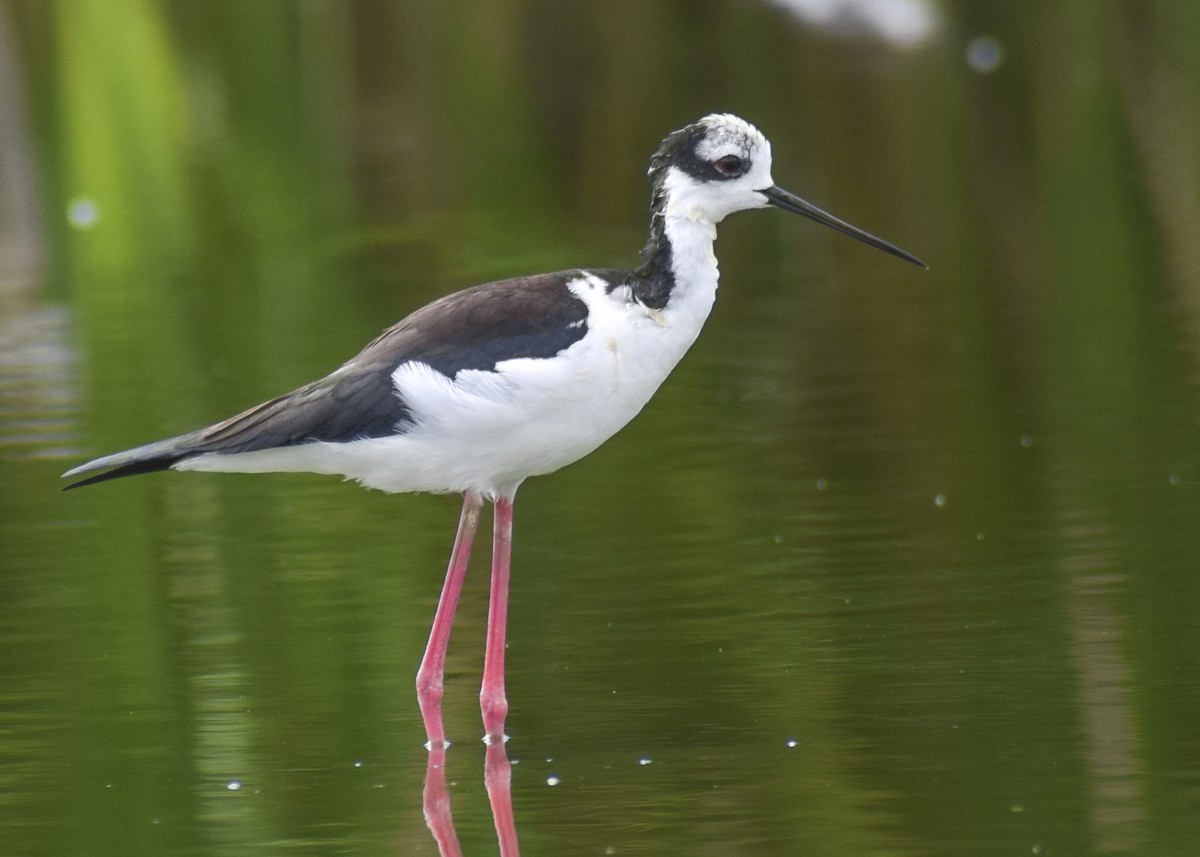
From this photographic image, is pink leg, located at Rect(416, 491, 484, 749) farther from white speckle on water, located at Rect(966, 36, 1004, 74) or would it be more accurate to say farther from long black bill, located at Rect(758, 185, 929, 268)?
white speckle on water, located at Rect(966, 36, 1004, 74)

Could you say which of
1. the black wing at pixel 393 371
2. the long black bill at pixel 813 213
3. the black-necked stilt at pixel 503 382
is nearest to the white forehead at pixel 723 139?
the black-necked stilt at pixel 503 382

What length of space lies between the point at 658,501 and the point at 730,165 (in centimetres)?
254

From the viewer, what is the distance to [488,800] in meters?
5.86

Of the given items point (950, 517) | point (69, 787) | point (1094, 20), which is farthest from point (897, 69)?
point (69, 787)

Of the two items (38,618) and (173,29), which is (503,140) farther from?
(38,618)

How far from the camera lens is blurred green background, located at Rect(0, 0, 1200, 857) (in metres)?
5.83

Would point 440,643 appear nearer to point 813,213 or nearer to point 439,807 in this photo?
point 439,807

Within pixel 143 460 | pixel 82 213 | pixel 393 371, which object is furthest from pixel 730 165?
pixel 82 213

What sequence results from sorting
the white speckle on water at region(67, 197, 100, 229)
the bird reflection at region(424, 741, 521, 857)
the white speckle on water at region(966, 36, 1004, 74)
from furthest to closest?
the white speckle on water at region(966, 36, 1004, 74), the white speckle on water at region(67, 197, 100, 229), the bird reflection at region(424, 741, 521, 857)

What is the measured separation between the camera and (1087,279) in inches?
509

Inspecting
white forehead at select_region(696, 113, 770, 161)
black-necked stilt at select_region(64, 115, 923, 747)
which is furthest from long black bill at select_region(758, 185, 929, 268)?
white forehead at select_region(696, 113, 770, 161)

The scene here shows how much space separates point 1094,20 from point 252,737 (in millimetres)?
18223

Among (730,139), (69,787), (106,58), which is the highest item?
(106,58)

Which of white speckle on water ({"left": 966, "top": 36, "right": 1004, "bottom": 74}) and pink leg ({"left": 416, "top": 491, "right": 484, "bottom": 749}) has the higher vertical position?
white speckle on water ({"left": 966, "top": 36, "right": 1004, "bottom": 74})
